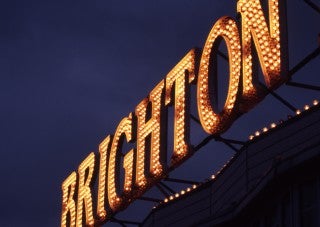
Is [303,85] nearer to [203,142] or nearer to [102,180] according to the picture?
[203,142]

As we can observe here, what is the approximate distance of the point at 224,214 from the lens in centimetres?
2583

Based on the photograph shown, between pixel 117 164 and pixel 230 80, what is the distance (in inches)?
352

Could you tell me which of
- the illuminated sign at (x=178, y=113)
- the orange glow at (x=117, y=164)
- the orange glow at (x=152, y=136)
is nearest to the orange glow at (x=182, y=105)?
the illuminated sign at (x=178, y=113)

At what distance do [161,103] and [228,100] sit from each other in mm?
5415

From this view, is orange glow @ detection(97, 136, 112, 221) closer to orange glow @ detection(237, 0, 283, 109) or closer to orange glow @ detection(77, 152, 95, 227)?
orange glow @ detection(77, 152, 95, 227)

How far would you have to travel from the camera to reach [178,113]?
32.8 m

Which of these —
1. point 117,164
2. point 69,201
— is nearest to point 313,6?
point 117,164

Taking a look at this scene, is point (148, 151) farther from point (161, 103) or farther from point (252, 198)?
point (252, 198)

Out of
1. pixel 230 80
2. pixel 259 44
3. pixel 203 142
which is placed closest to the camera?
pixel 259 44

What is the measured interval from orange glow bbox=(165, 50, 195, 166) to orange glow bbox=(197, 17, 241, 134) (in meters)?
1.24

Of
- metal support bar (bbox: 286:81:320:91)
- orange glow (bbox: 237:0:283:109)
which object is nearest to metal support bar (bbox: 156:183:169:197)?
orange glow (bbox: 237:0:283:109)

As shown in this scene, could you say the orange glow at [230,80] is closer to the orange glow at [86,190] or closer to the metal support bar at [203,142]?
the metal support bar at [203,142]

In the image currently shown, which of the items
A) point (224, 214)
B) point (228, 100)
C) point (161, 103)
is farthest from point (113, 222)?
point (224, 214)

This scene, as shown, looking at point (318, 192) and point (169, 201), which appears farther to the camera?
point (169, 201)
